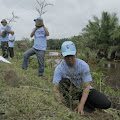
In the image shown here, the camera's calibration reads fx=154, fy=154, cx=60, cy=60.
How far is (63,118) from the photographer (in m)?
1.54

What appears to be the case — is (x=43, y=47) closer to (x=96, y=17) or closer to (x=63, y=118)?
(x=63, y=118)

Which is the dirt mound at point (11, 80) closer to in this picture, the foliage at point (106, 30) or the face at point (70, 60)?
the face at point (70, 60)

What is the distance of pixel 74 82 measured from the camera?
2.08 meters

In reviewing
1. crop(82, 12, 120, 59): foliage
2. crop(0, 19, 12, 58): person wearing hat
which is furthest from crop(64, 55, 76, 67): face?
crop(82, 12, 120, 59): foliage

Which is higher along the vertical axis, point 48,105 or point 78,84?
point 78,84

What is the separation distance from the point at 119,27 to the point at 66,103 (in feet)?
65.9

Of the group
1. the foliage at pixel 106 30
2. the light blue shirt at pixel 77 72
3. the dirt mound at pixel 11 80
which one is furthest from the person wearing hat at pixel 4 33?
the foliage at pixel 106 30

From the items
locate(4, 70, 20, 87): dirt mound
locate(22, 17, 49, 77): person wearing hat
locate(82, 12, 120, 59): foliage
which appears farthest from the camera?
locate(82, 12, 120, 59): foliage

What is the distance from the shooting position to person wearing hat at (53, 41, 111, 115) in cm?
193

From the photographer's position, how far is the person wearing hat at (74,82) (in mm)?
1926

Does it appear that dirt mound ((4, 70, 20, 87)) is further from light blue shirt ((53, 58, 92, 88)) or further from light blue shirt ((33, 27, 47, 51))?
light blue shirt ((33, 27, 47, 51))

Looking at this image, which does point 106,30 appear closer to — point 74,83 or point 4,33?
point 4,33

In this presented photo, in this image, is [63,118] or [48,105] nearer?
[63,118]

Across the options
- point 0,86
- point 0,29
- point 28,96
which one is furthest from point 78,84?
point 0,29
